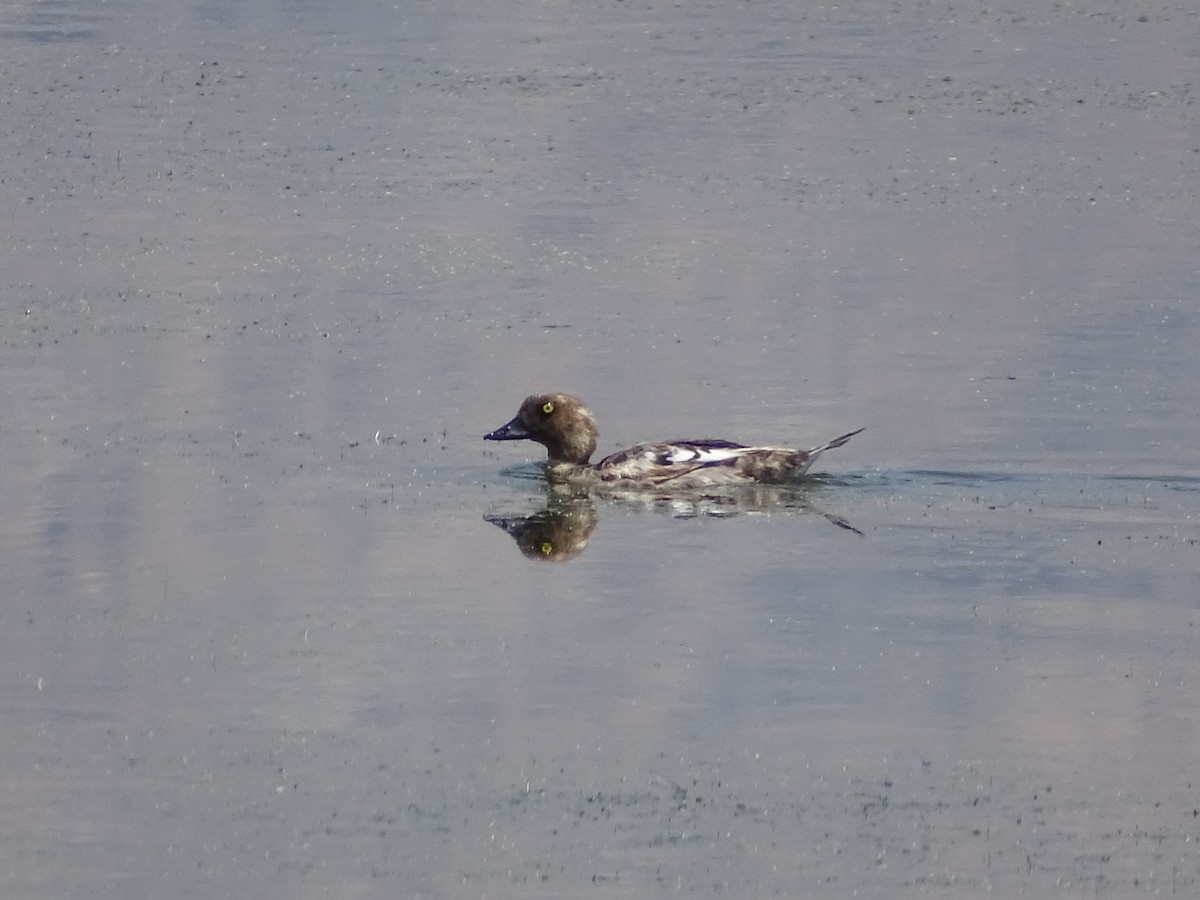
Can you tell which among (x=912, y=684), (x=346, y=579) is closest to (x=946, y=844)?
(x=912, y=684)

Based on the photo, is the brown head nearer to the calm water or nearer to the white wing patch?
the calm water

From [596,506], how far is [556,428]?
2.54ft

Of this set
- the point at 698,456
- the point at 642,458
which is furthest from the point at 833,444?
the point at 642,458

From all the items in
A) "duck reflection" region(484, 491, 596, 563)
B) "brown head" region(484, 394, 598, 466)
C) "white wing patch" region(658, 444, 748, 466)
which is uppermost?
"brown head" region(484, 394, 598, 466)

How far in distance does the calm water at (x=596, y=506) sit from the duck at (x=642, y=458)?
178 mm

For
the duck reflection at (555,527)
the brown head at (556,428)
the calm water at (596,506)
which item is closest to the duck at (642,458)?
the brown head at (556,428)

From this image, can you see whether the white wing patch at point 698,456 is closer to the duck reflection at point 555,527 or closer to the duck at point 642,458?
the duck at point 642,458

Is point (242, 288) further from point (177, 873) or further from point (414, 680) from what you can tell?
point (177, 873)

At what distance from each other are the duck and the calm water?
0.18m

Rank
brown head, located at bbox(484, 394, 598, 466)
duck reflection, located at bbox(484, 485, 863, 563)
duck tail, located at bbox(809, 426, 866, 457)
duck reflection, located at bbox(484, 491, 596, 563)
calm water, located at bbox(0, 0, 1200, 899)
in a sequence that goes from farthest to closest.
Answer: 1. brown head, located at bbox(484, 394, 598, 466)
2. duck tail, located at bbox(809, 426, 866, 457)
3. duck reflection, located at bbox(484, 485, 863, 563)
4. duck reflection, located at bbox(484, 491, 596, 563)
5. calm water, located at bbox(0, 0, 1200, 899)

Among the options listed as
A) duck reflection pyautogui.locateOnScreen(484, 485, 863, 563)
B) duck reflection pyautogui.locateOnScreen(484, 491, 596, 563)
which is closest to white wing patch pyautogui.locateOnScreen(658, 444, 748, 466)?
duck reflection pyautogui.locateOnScreen(484, 485, 863, 563)

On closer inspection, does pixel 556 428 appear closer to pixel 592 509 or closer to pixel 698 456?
pixel 592 509

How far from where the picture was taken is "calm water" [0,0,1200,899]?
32.0 feet

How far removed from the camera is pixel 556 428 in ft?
52.3
